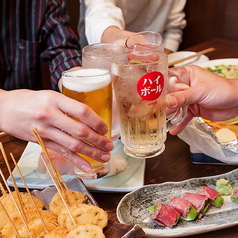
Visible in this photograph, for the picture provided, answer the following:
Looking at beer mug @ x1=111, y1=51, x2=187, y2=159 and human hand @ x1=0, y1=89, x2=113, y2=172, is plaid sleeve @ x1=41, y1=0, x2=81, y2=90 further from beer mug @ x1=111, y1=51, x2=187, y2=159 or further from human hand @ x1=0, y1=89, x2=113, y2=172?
beer mug @ x1=111, y1=51, x2=187, y2=159

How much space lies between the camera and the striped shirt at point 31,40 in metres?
2.24

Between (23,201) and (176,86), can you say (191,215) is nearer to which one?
(176,86)

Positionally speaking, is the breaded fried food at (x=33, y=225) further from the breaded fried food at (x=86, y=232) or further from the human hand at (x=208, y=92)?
the human hand at (x=208, y=92)

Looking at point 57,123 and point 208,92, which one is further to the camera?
point 208,92

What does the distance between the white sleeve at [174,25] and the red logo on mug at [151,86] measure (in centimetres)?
232

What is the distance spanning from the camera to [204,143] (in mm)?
1477

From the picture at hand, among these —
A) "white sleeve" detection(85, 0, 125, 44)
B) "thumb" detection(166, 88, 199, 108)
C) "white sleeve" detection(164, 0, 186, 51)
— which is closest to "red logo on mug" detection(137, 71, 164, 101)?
"thumb" detection(166, 88, 199, 108)

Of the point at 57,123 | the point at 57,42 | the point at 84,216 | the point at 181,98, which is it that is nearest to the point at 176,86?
the point at 181,98

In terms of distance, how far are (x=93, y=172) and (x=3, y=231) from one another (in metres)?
0.42

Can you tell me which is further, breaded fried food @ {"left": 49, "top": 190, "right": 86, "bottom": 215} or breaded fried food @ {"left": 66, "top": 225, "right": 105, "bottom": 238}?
breaded fried food @ {"left": 49, "top": 190, "right": 86, "bottom": 215}

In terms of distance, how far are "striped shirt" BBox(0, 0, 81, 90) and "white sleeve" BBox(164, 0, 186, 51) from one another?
1.21 meters

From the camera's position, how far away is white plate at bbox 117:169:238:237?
3.59ft

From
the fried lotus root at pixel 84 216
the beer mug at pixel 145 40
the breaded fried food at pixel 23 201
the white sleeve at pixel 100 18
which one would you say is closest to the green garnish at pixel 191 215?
the fried lotus root at pixel 84 216

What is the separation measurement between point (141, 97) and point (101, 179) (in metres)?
0.50
